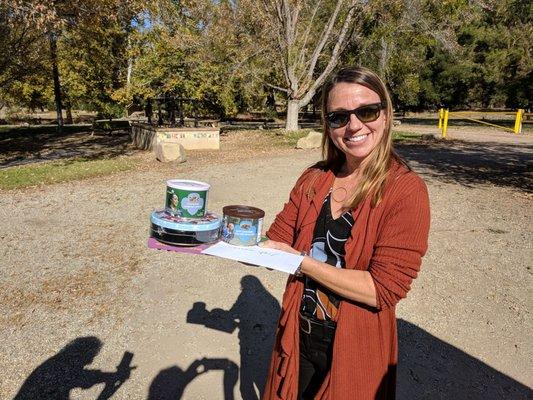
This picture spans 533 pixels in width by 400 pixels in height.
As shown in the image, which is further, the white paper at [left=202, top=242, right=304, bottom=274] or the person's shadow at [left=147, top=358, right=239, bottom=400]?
the person's shadow at [left=147, top=358, right=239, bottom=400]

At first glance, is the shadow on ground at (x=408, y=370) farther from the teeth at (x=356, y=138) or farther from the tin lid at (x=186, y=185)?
the teeth at (x=356, y=138)

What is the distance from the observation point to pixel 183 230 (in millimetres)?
1789

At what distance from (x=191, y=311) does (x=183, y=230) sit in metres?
2.96

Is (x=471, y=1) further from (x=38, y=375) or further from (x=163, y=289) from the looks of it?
(x=38, y=375)

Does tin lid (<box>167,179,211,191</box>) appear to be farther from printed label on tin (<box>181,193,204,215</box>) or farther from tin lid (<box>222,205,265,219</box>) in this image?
tin lid (<box>222,205,265,219</box>)

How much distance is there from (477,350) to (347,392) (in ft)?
8.89

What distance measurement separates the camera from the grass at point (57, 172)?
36.7 ft

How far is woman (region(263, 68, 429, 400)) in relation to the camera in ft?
5.32

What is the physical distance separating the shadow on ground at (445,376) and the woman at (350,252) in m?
1.79

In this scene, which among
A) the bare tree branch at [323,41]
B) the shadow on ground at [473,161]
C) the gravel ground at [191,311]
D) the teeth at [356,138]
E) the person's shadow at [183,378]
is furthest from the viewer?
the bare tree branch at [323,41]

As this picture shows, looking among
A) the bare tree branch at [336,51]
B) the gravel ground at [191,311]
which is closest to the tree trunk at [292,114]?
the bare tree branch at [336,51]

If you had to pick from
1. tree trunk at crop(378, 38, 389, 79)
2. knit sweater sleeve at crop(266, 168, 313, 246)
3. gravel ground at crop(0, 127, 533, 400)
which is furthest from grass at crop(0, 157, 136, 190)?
tree trunk at crop(378, 38, 389, 79)

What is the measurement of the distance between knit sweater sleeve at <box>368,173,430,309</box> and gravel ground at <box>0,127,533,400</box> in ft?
7.04

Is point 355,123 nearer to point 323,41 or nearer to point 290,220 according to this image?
point 290,220
